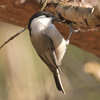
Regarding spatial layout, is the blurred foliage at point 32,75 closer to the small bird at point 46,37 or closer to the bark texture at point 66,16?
the bark texture at point 66,16

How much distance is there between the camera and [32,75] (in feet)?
7.27

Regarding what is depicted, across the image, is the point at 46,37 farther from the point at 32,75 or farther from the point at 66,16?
the point at 32,75

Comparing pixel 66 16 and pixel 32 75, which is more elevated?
pixel 66 16

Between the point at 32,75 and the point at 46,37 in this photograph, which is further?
the point at 32,75

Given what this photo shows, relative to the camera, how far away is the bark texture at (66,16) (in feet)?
2.43

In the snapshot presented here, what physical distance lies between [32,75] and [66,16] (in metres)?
1.49

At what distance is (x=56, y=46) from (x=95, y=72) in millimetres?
1035

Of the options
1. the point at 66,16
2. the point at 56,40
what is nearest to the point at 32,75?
the point at 56,40

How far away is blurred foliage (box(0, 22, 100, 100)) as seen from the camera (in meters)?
2.10

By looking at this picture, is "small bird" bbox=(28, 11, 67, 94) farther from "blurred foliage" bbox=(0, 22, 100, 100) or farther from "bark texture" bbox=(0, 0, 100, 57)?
"blurred foliage" bbox=(0, 22, 100, 100)

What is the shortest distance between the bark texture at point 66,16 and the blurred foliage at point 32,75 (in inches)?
31.7

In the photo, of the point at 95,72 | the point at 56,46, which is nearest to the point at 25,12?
the point at 56,46

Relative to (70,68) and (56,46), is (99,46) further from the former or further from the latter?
(70,68)

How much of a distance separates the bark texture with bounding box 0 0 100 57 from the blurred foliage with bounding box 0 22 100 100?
2.64 ft
